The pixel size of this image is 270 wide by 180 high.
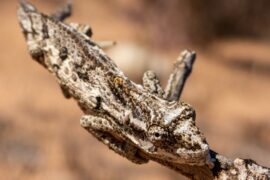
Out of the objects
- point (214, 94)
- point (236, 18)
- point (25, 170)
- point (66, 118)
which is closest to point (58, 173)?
point (25, 170)

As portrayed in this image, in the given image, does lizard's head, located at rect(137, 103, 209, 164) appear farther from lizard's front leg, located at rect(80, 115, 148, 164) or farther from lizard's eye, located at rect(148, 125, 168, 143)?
lizard's front leg, located at rect(80, 115, 148, 164)

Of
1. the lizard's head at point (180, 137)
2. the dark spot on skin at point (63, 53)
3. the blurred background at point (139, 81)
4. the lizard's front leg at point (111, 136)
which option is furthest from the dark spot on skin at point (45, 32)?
the blurred background at point (139, 81)

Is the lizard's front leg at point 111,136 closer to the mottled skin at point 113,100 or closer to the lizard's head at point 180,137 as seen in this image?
the mottled skin at point 113,100

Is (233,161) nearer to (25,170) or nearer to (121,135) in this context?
(121,135)

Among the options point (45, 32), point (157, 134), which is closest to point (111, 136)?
point (157, 134)

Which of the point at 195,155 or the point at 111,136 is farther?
the point at 111,136

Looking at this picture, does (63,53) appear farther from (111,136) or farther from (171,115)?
(171,115)

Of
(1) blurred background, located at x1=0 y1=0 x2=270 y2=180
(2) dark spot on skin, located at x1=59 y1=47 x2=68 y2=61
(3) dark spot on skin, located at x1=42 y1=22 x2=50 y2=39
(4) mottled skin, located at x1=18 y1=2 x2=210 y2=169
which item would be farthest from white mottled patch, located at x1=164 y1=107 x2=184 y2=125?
(1) blurred background, located at x1=0 y1=0 x2=270 y2=180
